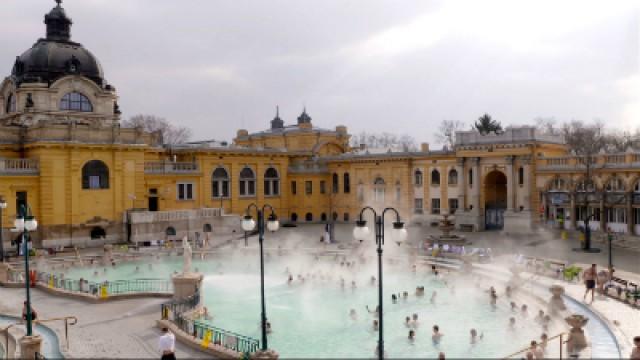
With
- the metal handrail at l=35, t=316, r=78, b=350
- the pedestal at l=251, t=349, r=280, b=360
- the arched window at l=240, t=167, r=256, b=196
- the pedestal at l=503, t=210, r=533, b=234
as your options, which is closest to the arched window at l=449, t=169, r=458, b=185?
the pedestal at l=503, t=210, r=533, b=234

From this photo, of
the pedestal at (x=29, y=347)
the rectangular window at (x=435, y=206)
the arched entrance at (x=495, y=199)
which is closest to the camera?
the pedestal at (x=29, y=347)

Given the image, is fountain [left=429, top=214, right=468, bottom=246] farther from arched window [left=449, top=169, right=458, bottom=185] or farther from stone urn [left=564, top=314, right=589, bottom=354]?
stone urn [left=564, top=314, right=589, bottom=354]

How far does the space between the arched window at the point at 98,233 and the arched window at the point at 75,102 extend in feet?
33.3

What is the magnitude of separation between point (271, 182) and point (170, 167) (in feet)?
37.1

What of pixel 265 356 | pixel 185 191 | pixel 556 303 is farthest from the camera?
pixel 185 191

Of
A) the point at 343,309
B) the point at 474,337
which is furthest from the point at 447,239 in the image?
the point at 474,337

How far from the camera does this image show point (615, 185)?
37.6 metres

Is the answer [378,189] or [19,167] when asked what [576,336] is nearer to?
[19,167]

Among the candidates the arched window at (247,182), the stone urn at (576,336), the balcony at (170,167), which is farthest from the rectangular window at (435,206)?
the stone urn at (576,336)

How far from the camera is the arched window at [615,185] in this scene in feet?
122

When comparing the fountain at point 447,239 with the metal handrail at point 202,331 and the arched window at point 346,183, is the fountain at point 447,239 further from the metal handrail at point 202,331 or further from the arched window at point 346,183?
the metal handrail at point 202,331

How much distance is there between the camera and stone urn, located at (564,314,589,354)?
50.2 feet

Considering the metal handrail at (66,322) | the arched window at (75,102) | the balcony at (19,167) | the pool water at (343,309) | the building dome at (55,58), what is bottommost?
the pool water at (343,309)

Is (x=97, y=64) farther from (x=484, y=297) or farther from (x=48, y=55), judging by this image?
(x=484, y=297)
